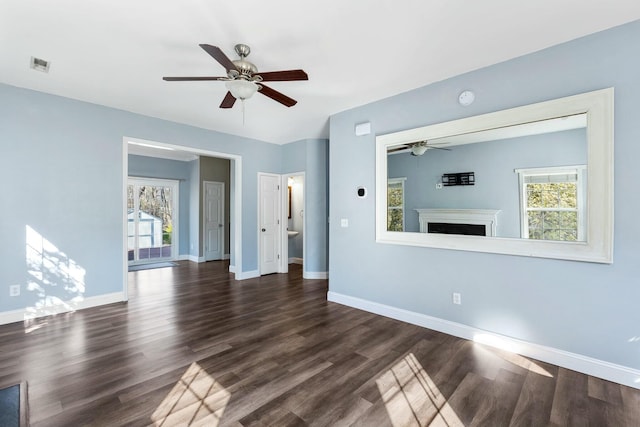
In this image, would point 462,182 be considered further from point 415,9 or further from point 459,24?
point 415,9

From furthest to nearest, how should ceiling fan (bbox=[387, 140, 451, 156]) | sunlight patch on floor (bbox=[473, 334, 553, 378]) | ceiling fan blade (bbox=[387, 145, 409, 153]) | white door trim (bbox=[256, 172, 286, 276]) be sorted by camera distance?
white door trim (bbox=[256, 172, 286, 276]) < ceiling fan blade (bbox=[387, 145, 409, 153]) < ceiling fan (bbox=[387, 140, 451, 156]) < sunlight patch on floor (bbox=[473, 334, 553, 378])

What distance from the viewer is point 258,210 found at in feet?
19.1

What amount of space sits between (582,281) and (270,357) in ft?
8.90

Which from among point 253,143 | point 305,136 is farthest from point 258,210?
point 305,136

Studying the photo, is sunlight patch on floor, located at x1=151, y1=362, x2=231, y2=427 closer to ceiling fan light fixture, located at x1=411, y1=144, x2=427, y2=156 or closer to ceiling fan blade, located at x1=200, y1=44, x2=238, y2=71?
ceiling fan blade, located at x1=200, y1=44, x2=238, y2=71

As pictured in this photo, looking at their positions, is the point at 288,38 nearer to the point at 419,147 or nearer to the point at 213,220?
the point at 419,147

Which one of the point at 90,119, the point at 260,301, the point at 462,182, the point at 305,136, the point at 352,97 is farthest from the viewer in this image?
the point at 305,136

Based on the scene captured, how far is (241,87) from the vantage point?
8.51ft

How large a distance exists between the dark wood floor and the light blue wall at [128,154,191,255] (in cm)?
431

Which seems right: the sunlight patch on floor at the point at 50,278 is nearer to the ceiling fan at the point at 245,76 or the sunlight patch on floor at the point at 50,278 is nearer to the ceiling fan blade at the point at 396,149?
the ceiling fan at the point at 245,76

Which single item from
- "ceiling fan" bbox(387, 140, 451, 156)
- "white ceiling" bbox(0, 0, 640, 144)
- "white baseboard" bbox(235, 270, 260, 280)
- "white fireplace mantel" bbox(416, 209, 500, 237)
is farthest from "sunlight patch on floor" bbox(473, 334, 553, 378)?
"white baseboard" bbox(235, 270, 260, 280)

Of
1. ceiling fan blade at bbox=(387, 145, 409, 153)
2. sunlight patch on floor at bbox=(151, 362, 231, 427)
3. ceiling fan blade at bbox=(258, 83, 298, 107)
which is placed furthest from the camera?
ceiling fan blade at bbox=(387, 145, 409, 153)

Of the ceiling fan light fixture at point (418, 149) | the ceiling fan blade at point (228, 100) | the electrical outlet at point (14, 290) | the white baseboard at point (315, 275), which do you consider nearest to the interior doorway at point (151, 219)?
the electrical outlet at point (14, 290)

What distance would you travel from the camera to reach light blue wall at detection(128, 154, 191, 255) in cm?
693
